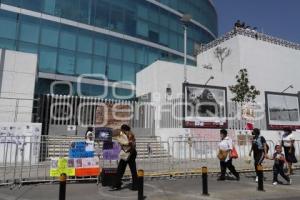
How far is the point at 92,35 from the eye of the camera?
29859 mm

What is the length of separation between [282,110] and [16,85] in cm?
1776

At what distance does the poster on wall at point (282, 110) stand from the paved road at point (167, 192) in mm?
13363

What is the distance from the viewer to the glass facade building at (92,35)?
2650 cm

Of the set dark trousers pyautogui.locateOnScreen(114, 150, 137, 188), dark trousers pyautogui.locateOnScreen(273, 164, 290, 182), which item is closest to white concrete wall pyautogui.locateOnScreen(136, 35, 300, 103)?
dark trousers pyautogui.locateOnScreen(273, 164, 290, 182)

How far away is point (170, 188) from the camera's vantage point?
31.2ft

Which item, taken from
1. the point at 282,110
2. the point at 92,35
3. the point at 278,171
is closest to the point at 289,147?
the point at 278,171

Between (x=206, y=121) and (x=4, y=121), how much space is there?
11.6 meters

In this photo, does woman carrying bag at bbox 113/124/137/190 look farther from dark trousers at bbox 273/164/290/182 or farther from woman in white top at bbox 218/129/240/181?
dark trousers at bbox 273/164/290/182

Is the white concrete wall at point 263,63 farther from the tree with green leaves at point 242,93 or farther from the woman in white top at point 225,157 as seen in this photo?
the woman in white top at point 225,157

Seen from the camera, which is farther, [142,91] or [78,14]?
[78,14]

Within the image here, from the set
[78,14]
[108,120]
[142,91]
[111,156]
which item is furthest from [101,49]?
[111,156]

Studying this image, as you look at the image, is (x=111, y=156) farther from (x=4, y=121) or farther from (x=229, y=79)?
(x=229, y=79)

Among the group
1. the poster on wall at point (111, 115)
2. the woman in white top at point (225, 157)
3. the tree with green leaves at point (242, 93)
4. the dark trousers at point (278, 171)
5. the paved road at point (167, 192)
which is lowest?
the paved road at point (167, 192)

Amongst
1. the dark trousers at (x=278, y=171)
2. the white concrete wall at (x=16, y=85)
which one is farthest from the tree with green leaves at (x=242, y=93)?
the white concrete wall at (x=16, y=85)
